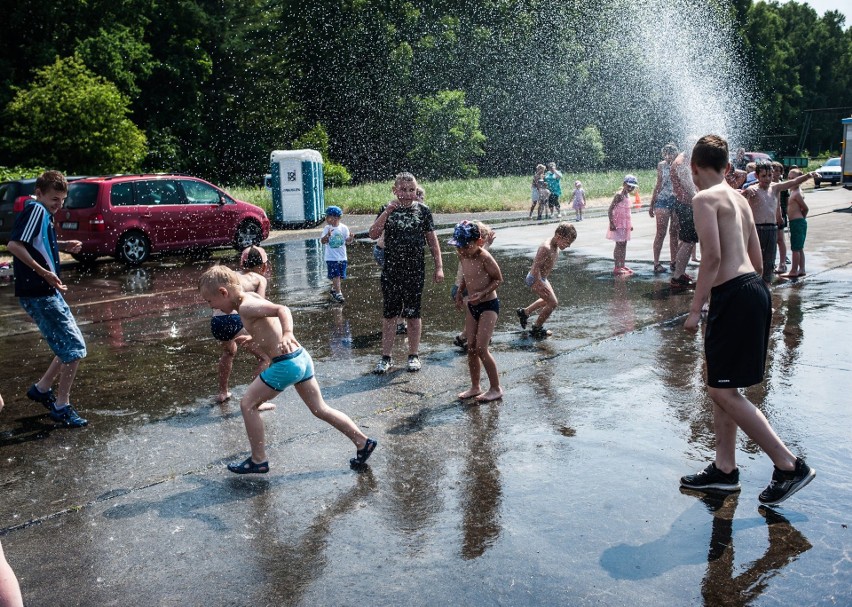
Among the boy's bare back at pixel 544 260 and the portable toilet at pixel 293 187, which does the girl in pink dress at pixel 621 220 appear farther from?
the portable toilet at pixel 293 187

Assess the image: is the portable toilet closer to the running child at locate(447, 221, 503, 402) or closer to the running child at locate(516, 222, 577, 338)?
the running child at locate(516, 222, 577, 338)

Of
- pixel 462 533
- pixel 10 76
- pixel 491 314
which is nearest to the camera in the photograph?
pixel 462 533

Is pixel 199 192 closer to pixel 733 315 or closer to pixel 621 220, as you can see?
pixel 621 220

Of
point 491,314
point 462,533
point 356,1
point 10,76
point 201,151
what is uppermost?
point 356,1

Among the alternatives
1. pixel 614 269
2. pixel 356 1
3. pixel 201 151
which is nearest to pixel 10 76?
pixel 201 151

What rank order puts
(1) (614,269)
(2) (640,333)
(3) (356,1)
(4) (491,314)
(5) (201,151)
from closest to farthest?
(4) (491,314) → (2) (640,333) → (1) (614,269) → (5) (201,151) → (3) (356,1)

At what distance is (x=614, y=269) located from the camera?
512 inches

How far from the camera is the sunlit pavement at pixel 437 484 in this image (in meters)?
3.79

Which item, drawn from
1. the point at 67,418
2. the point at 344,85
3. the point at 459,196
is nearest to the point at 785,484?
the point at 67,418

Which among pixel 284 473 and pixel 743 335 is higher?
pixel 743 335

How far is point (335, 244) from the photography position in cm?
1068

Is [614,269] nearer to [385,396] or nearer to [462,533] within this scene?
[385,396]

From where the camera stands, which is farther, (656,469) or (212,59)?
(212,59)

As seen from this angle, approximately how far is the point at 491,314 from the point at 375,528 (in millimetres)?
2473
